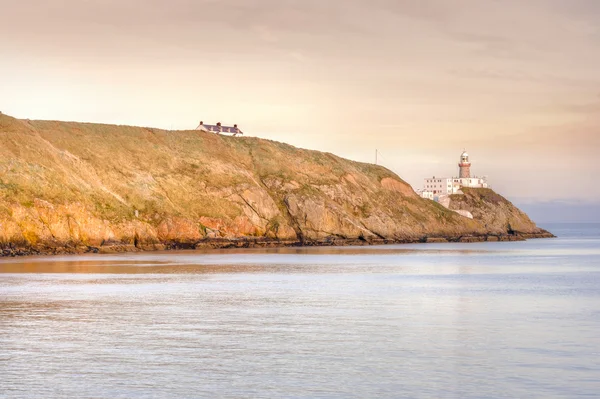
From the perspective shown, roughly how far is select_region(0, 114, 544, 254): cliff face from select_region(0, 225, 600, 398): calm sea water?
51.6m

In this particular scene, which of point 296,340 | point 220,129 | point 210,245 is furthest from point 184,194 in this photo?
point 296,340

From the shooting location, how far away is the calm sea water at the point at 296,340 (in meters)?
18.9

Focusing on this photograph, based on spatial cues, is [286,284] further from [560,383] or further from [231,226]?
[231,226]

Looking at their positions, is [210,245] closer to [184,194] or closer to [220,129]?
[184,194]

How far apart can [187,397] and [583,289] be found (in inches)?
1432

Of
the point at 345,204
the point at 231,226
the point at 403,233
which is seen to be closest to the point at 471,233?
the point at 403,233

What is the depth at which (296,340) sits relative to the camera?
1022 inches

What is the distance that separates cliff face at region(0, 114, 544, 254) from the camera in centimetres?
10206

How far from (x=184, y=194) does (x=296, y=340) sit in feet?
351

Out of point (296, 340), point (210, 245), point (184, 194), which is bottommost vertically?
point (296, 340)

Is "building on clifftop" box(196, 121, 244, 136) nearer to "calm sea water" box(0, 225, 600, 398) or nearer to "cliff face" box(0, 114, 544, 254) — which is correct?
"cliff face" box(0, 114, 544, 254)

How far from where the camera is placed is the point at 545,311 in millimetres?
35562

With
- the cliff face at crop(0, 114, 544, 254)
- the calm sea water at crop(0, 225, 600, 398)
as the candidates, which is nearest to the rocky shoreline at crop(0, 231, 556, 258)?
the cliff face at crop(0, 114, 544, 254)

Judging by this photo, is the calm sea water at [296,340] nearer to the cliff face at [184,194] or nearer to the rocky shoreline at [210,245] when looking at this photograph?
the rocky shoreline at [210,245]
